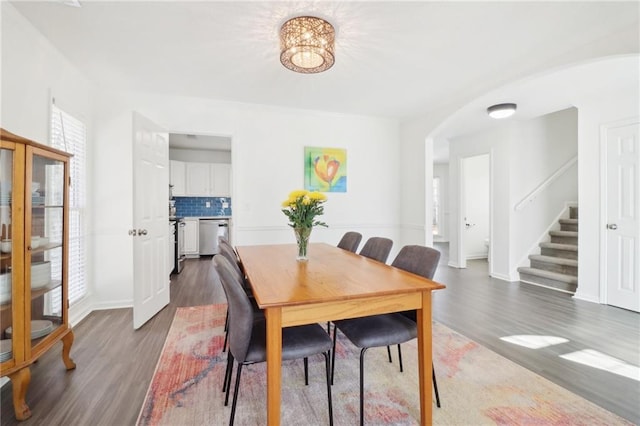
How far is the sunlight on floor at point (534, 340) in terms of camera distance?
7.98ft

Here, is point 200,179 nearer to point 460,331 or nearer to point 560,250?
point 460,331

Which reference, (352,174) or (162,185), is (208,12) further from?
(352,174)

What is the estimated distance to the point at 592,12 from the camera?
2041 millimetres

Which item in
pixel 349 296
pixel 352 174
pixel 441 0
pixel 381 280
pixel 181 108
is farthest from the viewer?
pixel 352 174

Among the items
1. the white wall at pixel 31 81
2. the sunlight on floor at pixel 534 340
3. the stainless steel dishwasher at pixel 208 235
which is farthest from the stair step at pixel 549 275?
the stainless steel dishwasher at pixel 208 235

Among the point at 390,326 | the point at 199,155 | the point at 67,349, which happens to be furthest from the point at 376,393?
the point at 199,155

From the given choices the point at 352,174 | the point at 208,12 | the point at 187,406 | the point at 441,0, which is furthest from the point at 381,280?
the point at 352,174

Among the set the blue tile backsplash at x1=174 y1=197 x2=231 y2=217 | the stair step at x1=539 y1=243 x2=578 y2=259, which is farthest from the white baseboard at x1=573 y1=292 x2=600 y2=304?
the blue tile backsplash at x1=174 y1=197 x2=231 y2=217

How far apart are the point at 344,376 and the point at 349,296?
954 mm

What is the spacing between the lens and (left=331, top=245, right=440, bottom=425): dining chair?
1613 millimetres

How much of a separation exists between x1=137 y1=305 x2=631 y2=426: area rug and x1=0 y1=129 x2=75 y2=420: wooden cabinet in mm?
693

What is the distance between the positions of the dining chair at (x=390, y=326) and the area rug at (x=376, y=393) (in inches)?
6.7

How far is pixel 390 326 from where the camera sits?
5.67ft

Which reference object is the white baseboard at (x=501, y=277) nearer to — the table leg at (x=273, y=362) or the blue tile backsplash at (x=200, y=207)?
the table leg at (x=273, y=362)
